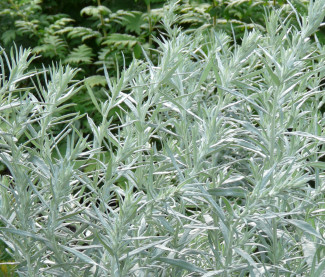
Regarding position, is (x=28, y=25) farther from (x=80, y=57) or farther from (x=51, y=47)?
(x=80, y=57)

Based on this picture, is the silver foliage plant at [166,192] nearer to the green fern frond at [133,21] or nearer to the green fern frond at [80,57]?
the green fern frond at [80,57]

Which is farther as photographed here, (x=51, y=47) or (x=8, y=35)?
(x=8, y=35)

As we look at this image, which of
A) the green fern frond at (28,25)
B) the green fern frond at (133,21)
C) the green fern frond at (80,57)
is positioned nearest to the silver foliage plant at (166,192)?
the green fern frond at (80,57)

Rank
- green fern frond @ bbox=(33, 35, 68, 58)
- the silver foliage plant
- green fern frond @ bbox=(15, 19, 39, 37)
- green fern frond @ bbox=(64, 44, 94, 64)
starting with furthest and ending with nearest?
green fern frond @ bbox=(15, 19, 39, 37) → green fern frond @ bbox=(33, 35, 68, 58) → green fern frond @ bbox=(64, 44, 94, 64) → the silver foliage plant

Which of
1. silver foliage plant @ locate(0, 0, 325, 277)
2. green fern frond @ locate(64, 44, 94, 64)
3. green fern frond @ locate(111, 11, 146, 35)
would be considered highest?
silver foliage plant @ locate(0, 0, 325, 277)

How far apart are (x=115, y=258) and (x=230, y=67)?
0.64m

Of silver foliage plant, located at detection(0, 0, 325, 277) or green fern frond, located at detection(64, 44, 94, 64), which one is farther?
green fern frond, located at detection(64, 44, 94, 64)

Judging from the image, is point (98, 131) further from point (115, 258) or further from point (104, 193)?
point (115, 258)

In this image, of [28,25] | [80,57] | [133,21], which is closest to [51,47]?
[80,57]

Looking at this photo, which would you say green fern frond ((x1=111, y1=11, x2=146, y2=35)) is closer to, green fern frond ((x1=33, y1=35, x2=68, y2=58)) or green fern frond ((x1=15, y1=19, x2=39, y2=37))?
green fern frond ((x1=33, y1=35, x2=68, y2=58))

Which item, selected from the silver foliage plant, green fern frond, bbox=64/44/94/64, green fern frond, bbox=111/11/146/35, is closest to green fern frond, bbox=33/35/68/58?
green fern frond, bbox=64/44/94/64

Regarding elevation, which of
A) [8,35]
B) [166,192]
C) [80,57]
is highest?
[166,192]

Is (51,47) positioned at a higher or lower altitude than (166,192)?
lower

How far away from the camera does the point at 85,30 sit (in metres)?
4.29
